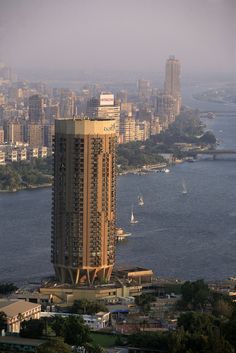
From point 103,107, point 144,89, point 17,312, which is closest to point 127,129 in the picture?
point 103,107

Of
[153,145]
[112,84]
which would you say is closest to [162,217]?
[153,145]

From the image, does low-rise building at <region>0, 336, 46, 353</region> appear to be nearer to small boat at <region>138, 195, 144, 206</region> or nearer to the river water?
the river water

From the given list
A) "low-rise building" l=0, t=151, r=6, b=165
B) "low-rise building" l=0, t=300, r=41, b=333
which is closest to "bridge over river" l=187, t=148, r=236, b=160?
"low-rise building" l=0, t=151, r=6, b=165

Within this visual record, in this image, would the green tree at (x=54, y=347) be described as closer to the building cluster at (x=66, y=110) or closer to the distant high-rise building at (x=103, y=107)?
the building cluster at (x=66, y=110)

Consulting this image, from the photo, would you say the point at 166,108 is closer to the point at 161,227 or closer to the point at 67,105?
the point at 67,105

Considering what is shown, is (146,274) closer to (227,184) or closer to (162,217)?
(162,217)
